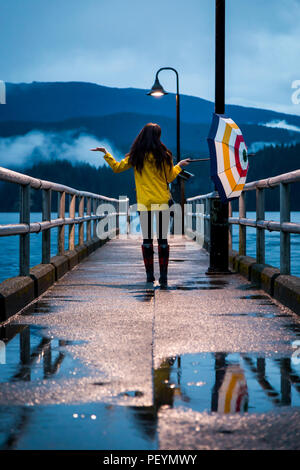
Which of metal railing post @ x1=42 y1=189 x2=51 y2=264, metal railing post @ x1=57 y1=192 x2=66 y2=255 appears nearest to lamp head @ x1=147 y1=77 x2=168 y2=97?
metal railing post @ x1=57 y1=192 x2=66 y2=255

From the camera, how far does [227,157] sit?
9398 millimetres

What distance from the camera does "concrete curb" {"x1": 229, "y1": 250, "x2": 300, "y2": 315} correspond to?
681 cm

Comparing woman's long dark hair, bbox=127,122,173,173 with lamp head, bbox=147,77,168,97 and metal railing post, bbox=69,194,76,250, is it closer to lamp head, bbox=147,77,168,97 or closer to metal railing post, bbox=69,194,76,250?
metal railing post, bbox=69,194,76,250

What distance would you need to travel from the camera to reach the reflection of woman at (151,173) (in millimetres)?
8797

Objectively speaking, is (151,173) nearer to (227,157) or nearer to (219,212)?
(227,157)

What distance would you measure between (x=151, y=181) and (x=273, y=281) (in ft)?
6.56

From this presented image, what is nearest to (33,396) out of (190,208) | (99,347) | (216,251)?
(99,347)

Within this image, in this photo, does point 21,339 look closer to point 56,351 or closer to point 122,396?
point 56,351

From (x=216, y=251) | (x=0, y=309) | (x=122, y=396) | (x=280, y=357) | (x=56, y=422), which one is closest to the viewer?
(x=56, y=422)

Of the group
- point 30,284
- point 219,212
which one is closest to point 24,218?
point 30,284

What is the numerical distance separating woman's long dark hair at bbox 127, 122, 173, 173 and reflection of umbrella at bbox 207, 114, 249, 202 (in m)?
0.77
